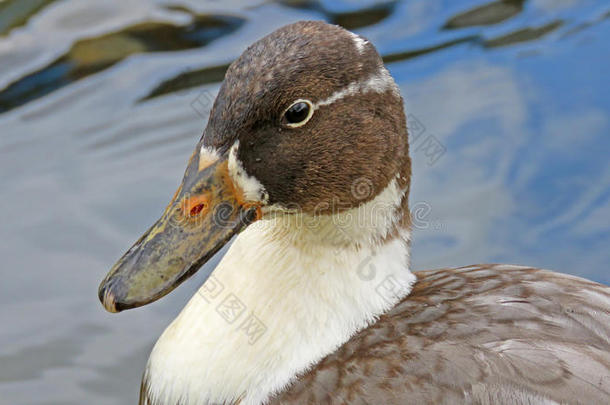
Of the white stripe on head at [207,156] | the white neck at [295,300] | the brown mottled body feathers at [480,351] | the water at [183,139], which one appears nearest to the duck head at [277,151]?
the white stripe on head at [207,156]

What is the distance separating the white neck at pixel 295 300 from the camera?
297 centimetres

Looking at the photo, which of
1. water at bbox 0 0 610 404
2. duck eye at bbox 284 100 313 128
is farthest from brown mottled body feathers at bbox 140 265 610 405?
water at bbox 0 0 610 404

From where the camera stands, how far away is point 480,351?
2754 millimetres

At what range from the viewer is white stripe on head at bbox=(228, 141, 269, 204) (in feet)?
9.03

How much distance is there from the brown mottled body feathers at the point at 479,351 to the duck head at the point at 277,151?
0.45 m

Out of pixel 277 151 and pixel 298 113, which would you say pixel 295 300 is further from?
pixel 298 113

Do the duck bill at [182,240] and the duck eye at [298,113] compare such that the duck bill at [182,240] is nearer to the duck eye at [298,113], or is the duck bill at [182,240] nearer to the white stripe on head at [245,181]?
the white stripe on head at [245,181]

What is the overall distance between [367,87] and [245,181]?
1.60 ft

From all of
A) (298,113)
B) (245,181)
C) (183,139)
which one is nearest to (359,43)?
(298,113)

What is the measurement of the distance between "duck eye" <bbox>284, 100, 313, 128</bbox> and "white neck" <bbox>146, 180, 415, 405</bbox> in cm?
35

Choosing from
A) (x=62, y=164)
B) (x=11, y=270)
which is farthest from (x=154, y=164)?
(x=11, y=270)

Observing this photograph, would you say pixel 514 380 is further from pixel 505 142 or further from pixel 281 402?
pixel 505 142

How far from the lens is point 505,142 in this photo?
5094 mm

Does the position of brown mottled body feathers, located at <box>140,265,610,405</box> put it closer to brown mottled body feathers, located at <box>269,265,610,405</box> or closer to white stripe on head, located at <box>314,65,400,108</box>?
brown mottled body feathers, located at <box>269,265,610,405</box>
